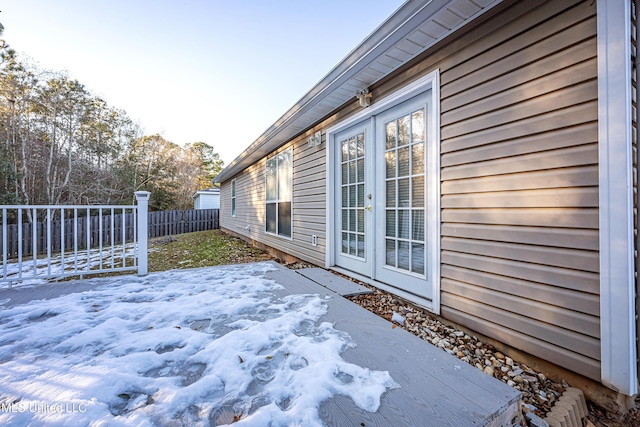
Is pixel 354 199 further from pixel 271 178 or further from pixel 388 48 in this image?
pixel 271 178

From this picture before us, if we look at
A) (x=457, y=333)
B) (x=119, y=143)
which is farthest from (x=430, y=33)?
(x=119, y=143)

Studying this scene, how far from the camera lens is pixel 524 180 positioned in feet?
5.47

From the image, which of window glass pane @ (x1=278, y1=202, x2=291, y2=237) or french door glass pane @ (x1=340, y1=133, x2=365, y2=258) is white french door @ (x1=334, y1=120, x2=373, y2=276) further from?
window glass pane @ (x1=278, y1=202, x2=291, y2=237)

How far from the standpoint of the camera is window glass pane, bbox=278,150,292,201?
5349mm

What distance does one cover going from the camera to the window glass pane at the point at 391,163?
9.21ft

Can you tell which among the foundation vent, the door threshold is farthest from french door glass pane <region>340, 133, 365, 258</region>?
→ the foundation vent

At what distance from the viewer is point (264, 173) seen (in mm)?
6816

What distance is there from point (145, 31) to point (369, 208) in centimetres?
628

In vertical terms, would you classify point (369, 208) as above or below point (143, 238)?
above

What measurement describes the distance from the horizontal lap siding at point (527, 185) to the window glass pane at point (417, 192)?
29 cm

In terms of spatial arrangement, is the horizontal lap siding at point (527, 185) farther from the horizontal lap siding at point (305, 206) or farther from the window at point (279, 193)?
the window at point (279, 193)

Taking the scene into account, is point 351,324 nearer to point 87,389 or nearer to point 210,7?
point 87,389

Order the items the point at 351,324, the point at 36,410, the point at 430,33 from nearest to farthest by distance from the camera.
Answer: the point at 36,410
the point at 351,324
the point at 430,33

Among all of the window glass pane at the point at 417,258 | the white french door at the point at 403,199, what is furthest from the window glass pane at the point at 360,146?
the window glass pane at the point at 417,258
